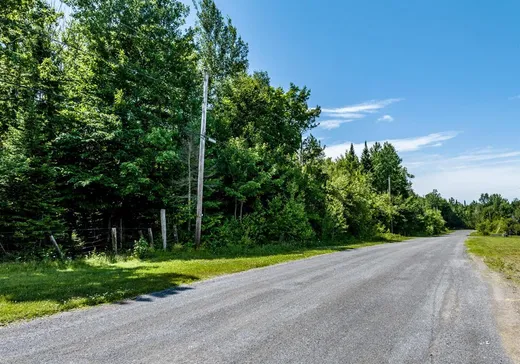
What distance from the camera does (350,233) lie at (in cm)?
3153

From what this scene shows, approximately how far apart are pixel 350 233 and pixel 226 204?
54.4 feet

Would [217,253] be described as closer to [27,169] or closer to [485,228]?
[27,169]

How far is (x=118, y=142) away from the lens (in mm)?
Result: 16250

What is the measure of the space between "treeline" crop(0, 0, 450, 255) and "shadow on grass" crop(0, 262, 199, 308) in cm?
524

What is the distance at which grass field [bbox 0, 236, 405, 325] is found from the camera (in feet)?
19.5

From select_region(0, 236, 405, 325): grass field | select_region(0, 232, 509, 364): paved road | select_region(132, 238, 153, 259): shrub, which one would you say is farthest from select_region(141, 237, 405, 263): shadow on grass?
select_region(0, 232, 509, 364): paved road

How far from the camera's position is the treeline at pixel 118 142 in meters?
13.4

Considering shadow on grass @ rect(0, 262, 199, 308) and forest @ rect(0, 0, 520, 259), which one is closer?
shadow on grass @ rect(0, 262, 199, 308)

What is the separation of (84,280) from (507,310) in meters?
9.95

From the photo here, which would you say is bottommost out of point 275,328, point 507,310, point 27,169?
point 507,310

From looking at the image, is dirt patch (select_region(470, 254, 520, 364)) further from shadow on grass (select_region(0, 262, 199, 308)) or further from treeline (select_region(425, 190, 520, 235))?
treeline (select_region(425, 190, 520, 235))

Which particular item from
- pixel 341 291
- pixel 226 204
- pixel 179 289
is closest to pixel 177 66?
pixel 226 204

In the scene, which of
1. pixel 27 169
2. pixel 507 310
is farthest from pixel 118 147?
pixel 507 310

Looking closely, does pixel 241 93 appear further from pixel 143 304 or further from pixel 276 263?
pixel 143 304
